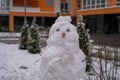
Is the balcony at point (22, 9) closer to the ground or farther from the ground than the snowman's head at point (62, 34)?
farther from the ground

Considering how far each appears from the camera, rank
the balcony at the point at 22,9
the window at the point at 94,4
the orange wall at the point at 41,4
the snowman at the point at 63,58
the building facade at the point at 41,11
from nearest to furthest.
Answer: the snowman at the point at 63,58
the window at the point at 94,4
the building facade at the point at 41,11
the balcony at the point at 22,9
the orange wall at the point at 41,4

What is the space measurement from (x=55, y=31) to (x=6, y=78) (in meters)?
4.30

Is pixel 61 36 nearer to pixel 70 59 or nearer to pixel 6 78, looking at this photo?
pixel 70 59

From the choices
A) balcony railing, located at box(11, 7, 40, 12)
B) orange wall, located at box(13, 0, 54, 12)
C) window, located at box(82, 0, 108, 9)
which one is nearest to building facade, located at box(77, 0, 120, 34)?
window, located at box(82, 0, 108, 9)

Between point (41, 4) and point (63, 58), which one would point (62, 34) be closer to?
point (63, 58)

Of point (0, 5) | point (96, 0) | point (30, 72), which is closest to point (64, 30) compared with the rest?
point (30, 72)

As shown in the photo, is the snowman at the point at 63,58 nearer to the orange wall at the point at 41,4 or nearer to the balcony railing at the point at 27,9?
the balcony railing at the point at 27,9

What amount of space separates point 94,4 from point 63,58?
32913mm

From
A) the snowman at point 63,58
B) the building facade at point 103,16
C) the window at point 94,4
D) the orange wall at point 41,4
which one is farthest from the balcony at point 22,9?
the snowman at point 63,58

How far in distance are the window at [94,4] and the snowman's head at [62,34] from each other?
30.0 meters

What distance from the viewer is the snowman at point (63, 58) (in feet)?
20.7

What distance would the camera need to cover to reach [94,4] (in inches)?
1517

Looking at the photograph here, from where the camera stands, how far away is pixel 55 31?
21.9 feet

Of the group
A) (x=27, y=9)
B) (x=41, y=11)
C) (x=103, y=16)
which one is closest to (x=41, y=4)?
(x=41, y=11)
